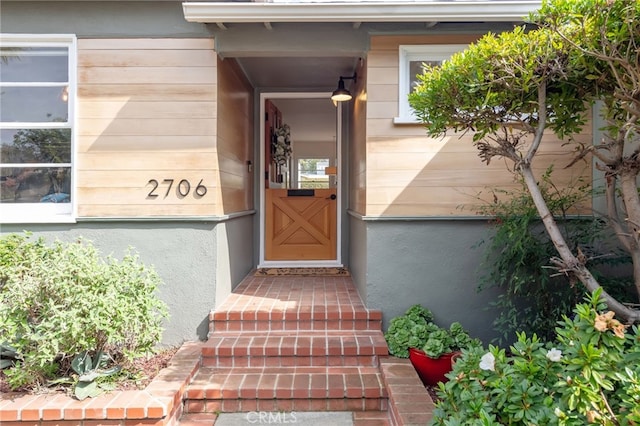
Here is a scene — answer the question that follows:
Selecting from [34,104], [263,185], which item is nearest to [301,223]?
[263,185]

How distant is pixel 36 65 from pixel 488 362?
4325 mm

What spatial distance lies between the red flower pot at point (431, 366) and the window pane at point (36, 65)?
12.7ft

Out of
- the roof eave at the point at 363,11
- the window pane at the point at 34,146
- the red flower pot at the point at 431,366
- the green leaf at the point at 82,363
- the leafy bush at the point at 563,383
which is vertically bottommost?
the red flower pot at the point at 431,366

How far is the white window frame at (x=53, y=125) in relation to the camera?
11.9 ft

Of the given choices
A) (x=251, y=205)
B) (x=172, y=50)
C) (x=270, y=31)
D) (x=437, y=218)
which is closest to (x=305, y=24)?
(x=270, y=31)

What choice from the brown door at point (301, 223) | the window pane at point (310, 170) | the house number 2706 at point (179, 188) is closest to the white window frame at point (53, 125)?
the house number 2706 at point (179, 188)

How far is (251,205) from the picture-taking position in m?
5.43

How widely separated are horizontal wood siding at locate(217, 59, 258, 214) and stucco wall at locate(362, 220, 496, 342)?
161cm

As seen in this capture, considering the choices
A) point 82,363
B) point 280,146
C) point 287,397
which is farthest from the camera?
point 280,146

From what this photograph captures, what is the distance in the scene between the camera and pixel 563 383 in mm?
1736

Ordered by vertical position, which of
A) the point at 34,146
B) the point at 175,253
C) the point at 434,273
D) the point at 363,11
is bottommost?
the point at 434,273

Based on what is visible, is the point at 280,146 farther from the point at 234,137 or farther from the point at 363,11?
the point at 363,11

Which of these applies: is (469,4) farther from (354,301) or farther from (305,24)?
(354,301)

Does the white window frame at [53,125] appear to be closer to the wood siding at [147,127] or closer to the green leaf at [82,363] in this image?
the wood siding at [147,127]
